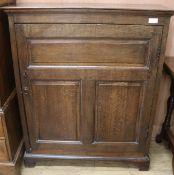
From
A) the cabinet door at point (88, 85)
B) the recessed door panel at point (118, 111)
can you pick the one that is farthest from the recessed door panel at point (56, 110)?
the recessed door panel at point (118, 111)

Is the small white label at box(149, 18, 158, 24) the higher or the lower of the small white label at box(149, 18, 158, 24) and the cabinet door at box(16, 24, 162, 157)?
the higher

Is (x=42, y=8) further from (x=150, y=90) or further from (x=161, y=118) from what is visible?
(x=161, y=118)

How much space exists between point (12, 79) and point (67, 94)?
41 centimetres

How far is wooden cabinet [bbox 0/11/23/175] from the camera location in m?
1.34

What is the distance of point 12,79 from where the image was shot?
1.52 metres

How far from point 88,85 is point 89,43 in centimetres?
26

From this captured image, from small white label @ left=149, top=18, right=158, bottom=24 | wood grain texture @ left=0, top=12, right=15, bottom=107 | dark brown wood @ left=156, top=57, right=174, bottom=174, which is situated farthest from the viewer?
dark brown wood @ left=156, top=57, right=174, bottom=174

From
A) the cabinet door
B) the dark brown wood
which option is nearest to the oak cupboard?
the cabinet door

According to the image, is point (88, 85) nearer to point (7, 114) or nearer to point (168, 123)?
point (7, 114)

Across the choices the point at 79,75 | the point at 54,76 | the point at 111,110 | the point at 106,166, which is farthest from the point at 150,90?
the point at 106,166

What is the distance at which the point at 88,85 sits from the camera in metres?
1.36

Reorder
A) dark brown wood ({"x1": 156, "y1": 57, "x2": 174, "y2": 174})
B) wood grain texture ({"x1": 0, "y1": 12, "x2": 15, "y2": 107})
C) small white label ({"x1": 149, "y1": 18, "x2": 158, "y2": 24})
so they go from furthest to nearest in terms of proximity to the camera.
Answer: dark brown wood ({"x1": 156, "y1": 57, "x2": 174, "y2": 174})
wood grain texture ({"x1": 0, "y1": 12, "x2": 15, "y2": 107})
small white label ({"x1": 149, "y1": 18, "x2": 158, "y2": 24})

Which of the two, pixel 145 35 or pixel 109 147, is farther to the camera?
pixel 109 147

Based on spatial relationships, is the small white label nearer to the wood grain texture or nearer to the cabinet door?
the cabinet door
